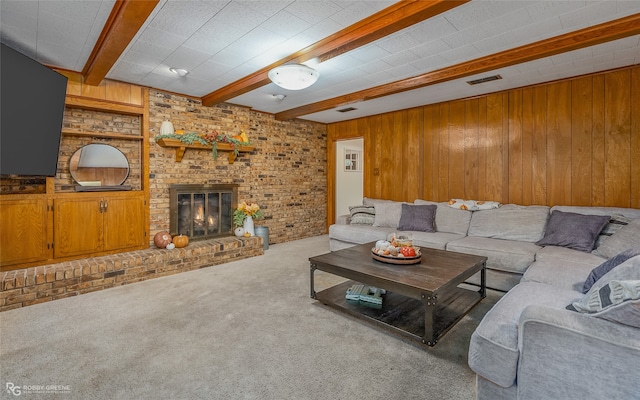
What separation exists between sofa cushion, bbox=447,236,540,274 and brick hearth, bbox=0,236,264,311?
2.95 meters

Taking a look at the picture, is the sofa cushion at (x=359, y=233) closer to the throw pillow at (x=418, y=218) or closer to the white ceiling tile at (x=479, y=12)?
the throw pillow at (x=418, y=218)

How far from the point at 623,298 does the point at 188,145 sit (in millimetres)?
4384

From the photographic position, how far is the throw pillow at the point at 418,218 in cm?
422

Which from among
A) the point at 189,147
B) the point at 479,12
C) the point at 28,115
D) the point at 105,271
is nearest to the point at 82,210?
the point at 105,271

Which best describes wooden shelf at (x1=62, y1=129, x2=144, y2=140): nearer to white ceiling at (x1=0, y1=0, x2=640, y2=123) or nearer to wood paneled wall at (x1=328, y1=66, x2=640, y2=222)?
white ceiling at (x1=0, y1=0, x2=640, y2=123)

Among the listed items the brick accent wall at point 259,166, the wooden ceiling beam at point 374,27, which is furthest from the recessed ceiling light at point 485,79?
the brick accent wall at point 259,166

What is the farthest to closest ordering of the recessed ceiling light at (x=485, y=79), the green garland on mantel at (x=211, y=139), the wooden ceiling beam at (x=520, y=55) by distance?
the green garland on mantel at (x=211, y=139) < the recessed ceiling light at (x=485, y=79) < the wooden ceiling beam at (x=520, y=55)

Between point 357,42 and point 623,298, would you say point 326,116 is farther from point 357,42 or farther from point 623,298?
point 623,298

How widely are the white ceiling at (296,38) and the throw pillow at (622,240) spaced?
166cm

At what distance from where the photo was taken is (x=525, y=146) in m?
4.13

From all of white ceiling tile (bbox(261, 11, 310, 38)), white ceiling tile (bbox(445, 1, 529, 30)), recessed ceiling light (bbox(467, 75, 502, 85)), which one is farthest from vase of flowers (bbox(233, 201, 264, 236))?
white ceiling tile (bbox(445, 1, 529, 30))

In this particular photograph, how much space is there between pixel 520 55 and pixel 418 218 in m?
2.16

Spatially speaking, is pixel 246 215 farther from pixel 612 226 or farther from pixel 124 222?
pixel 612 226

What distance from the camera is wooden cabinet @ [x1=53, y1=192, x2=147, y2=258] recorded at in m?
3.55
